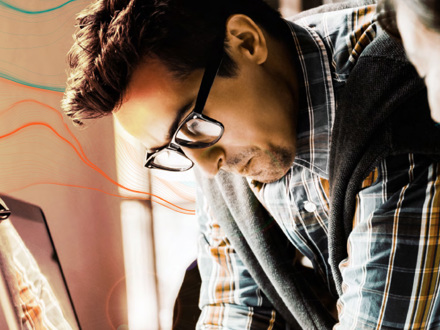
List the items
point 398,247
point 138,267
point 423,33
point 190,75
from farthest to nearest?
point 138,267
point 190,75
point 398,247
point 423,33

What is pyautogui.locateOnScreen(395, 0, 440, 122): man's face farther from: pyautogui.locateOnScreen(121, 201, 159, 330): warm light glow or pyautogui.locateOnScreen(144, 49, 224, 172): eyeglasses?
pyautogui.locateOnScreen(121, 201, 159, 330): warm light glow

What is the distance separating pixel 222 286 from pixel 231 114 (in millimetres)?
478

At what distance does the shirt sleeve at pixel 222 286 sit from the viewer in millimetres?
1066

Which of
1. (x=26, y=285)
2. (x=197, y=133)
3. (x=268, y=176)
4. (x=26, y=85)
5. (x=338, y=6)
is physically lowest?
(x=26, y=285)

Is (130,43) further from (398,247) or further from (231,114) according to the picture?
(398,247)

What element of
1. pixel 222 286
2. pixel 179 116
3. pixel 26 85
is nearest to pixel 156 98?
pixel 179 116

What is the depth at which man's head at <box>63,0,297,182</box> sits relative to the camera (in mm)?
750

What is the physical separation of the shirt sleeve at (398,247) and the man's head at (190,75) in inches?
8.9

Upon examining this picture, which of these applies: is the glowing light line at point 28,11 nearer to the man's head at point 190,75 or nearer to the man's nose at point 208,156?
the man's head at point 190,75

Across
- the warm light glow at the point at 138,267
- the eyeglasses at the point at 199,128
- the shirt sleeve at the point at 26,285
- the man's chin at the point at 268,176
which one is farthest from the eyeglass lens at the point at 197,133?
the shirt sleeve at the point at 26,285

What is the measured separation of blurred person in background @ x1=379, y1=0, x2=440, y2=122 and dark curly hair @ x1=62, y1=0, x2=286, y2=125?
1.33 ft

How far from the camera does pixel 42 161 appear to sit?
87 centimetres

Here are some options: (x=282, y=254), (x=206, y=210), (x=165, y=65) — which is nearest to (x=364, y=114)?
(x=165, y=65)

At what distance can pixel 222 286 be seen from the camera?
1.10 meters
